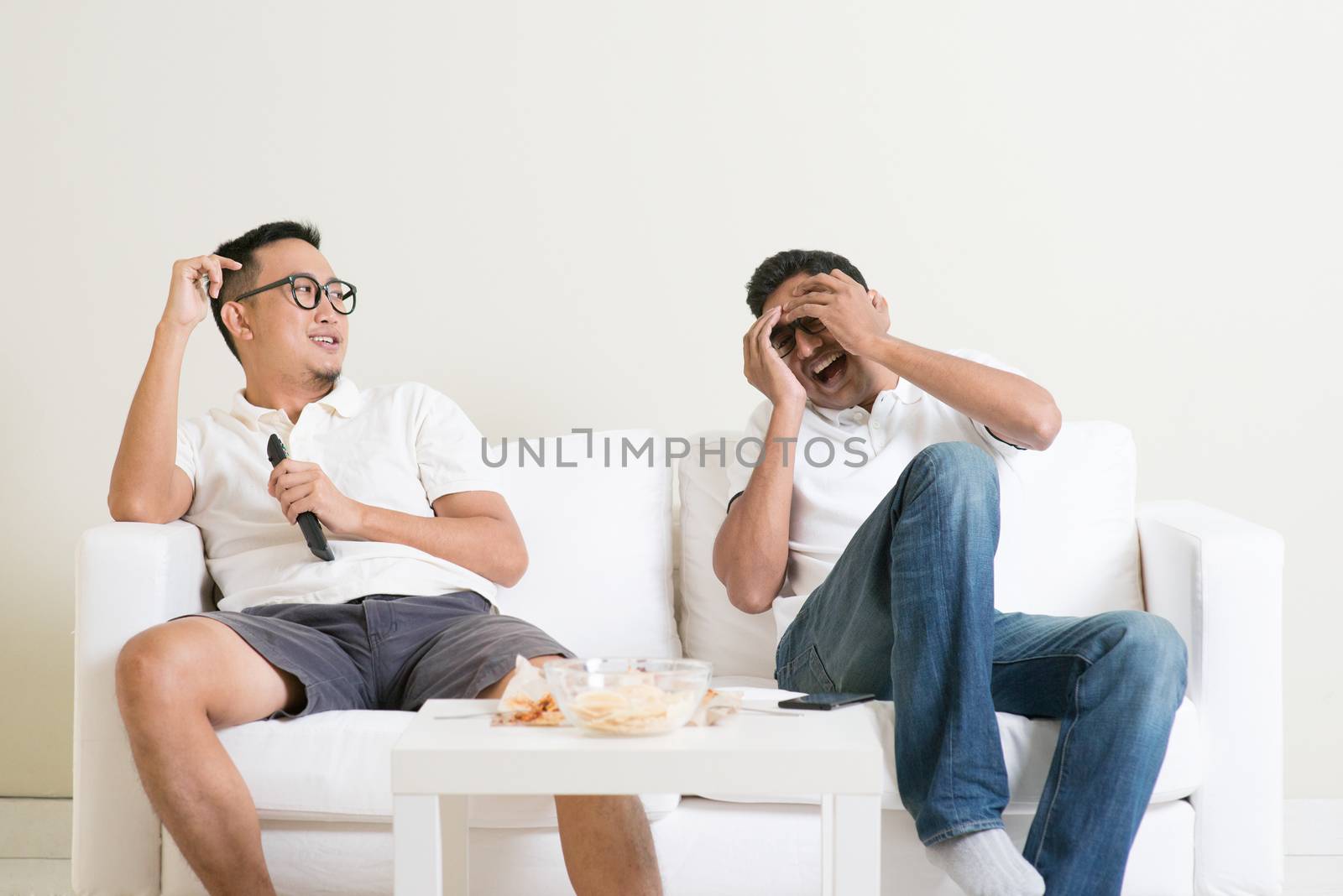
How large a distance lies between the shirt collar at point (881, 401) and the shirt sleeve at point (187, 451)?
→ 3.54 ft

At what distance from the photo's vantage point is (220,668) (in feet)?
5.27

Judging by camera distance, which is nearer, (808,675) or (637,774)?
(637,774)

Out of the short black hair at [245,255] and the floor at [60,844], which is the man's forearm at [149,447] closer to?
the short black hair at [245,255]

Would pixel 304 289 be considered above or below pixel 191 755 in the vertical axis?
above

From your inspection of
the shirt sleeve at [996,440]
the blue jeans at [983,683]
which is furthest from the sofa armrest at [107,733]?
the shirt sleeve at [996,440]

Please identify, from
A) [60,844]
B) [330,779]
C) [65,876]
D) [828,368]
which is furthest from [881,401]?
[60,844]

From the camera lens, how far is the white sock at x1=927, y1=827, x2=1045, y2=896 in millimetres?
1339

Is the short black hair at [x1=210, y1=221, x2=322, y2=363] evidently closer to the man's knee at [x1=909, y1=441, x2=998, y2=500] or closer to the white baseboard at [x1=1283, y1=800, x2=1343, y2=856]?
the man's knee at [x1=909, y1=441, x2=998, y2=500]

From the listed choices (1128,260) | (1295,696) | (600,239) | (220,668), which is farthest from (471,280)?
(1295,696)

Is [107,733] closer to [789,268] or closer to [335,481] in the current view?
[335,481]

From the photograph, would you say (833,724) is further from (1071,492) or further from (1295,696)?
(1295,696)

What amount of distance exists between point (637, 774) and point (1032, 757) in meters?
0.71

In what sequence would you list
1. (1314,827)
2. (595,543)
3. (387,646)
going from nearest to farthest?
(387,646) < (595,543) < (1314,827)

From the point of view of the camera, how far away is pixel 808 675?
5.79ft
